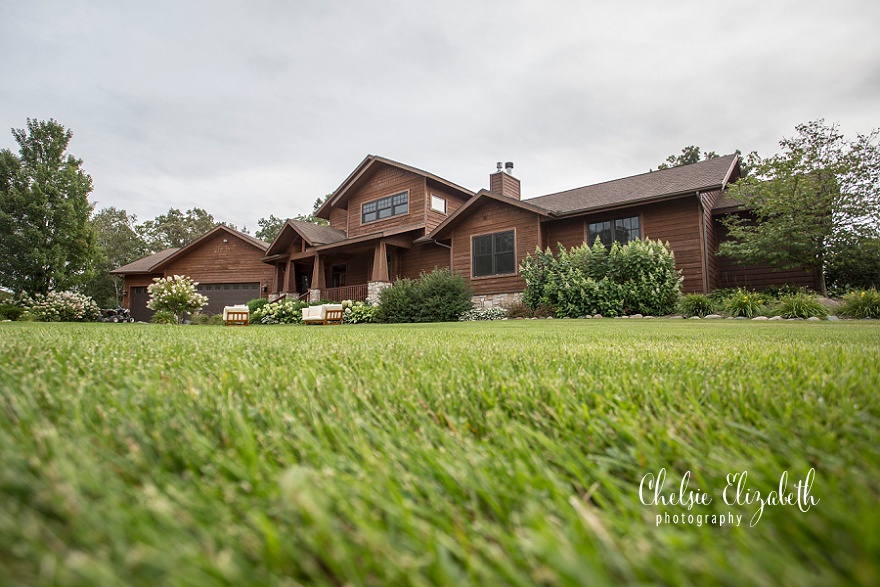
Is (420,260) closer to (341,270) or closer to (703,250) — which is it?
(341,270)

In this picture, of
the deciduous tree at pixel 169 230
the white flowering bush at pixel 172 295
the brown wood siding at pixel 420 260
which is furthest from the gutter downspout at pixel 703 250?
the deciduous tree at pixel 169 230

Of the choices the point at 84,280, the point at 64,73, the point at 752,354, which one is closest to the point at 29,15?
the point at 64,73

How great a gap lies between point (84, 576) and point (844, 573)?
0.83m

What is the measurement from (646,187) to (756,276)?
178 inches

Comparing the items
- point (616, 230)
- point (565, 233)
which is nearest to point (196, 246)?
point (565, 233)

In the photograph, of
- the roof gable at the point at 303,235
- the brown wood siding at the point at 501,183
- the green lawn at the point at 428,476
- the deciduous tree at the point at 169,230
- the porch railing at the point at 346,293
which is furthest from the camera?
the deciduous tree at the point at 169,230

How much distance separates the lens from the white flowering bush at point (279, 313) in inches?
686

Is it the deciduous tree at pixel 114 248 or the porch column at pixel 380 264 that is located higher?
the deciduous tree at pixel 114 248

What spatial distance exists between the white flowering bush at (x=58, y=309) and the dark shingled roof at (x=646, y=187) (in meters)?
18.6

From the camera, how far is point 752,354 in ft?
7.71

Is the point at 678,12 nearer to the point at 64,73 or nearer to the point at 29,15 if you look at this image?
the point at 29,15

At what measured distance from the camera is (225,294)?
24.5 m

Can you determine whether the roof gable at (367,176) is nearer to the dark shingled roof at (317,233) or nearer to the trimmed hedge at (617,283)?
the dark shingled roof at (317,233)

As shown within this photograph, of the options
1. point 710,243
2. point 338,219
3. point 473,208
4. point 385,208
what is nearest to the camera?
point 710,243
